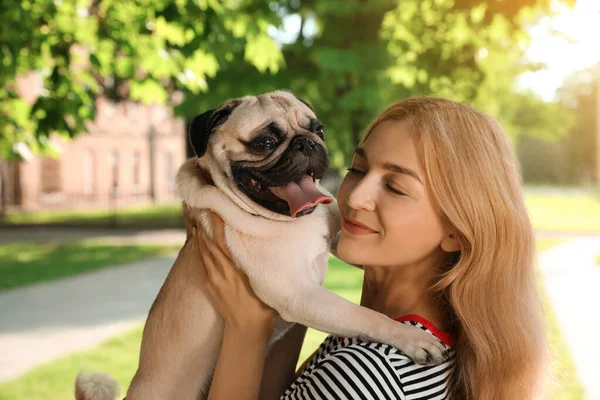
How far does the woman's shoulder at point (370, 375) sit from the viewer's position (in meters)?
1.73

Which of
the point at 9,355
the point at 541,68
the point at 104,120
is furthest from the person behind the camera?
the point at 104,120

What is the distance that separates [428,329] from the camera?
209 cm

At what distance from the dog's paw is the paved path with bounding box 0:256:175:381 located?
19.6 ft

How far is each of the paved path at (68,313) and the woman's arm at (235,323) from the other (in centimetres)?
530

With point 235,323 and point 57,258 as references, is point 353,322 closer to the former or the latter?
point 235,323

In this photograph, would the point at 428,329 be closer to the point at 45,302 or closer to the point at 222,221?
the point at 222,221

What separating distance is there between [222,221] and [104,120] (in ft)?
97.0

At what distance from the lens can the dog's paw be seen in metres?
1.94

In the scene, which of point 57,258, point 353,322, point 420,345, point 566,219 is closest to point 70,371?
point 353,322

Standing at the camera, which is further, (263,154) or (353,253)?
(263,154)

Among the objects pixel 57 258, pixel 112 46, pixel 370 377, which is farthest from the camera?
pixel 57 258

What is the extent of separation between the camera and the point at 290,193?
248 centimetres

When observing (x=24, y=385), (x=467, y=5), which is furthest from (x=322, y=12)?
(x=24, y=385)

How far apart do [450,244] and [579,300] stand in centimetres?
893
